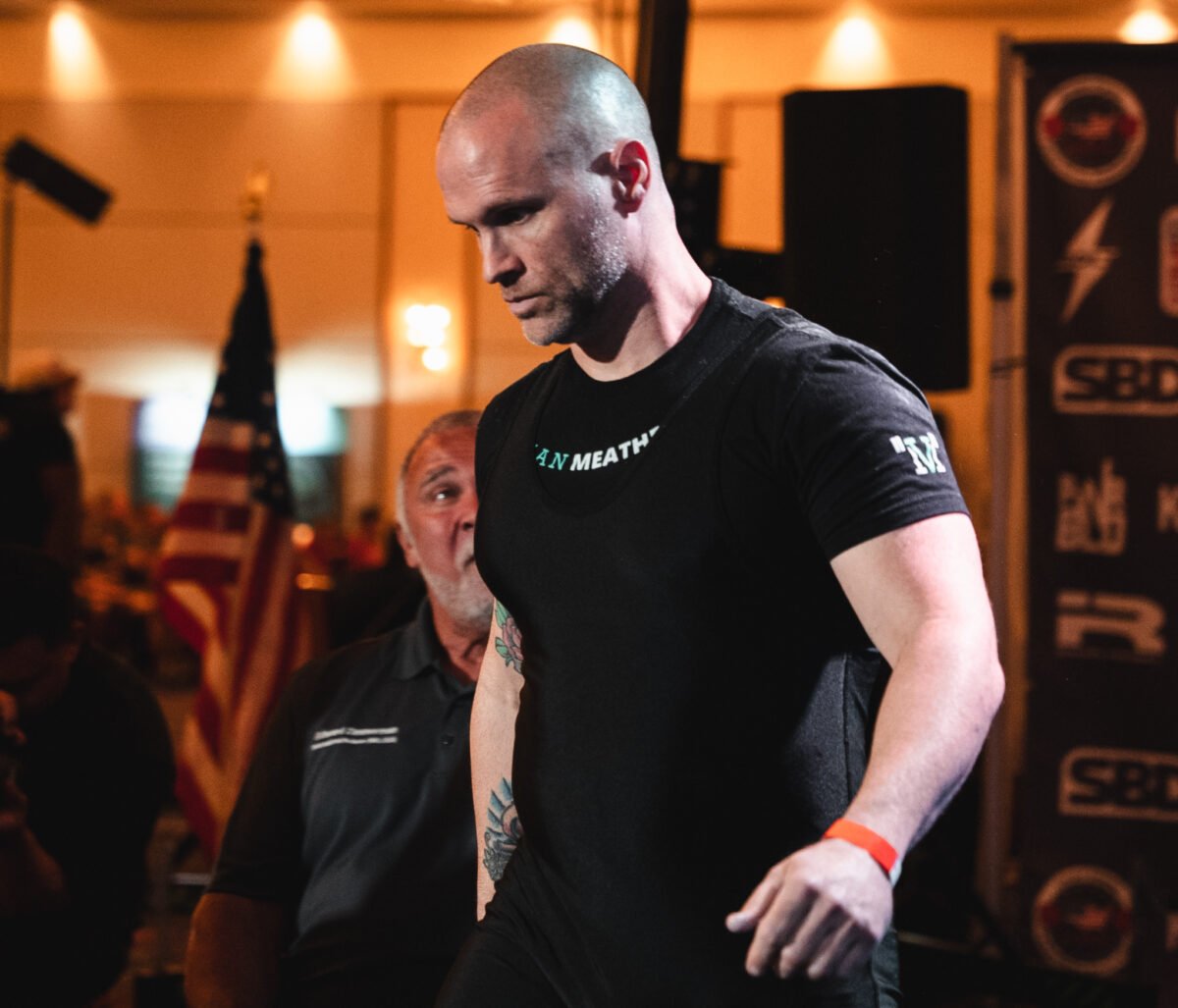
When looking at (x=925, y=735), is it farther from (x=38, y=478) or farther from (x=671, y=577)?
(x=38, y=478)

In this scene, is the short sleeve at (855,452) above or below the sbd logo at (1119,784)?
above

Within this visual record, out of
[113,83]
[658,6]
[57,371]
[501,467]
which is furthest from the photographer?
[113,83]

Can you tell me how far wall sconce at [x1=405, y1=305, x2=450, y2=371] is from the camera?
41.6ft

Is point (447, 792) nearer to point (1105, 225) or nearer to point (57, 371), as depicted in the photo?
point (1105, 225)

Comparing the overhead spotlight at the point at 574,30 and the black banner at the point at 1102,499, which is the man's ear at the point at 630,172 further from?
the overhead spotlight at the point at 574,30

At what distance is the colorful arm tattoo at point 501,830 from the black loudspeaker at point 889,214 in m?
1.38

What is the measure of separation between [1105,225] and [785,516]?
9.97 ft

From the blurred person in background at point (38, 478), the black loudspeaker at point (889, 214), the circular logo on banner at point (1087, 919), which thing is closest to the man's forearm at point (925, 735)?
the black loudspeaker at point (889, 214)

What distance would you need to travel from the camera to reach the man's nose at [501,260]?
4.86ft

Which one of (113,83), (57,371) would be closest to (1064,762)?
(57,371)

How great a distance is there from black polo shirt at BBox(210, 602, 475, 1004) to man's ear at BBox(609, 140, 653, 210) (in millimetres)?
1060

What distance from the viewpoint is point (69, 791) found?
8.80 feet

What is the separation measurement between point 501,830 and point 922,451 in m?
0.72

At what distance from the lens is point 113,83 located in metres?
13.1
